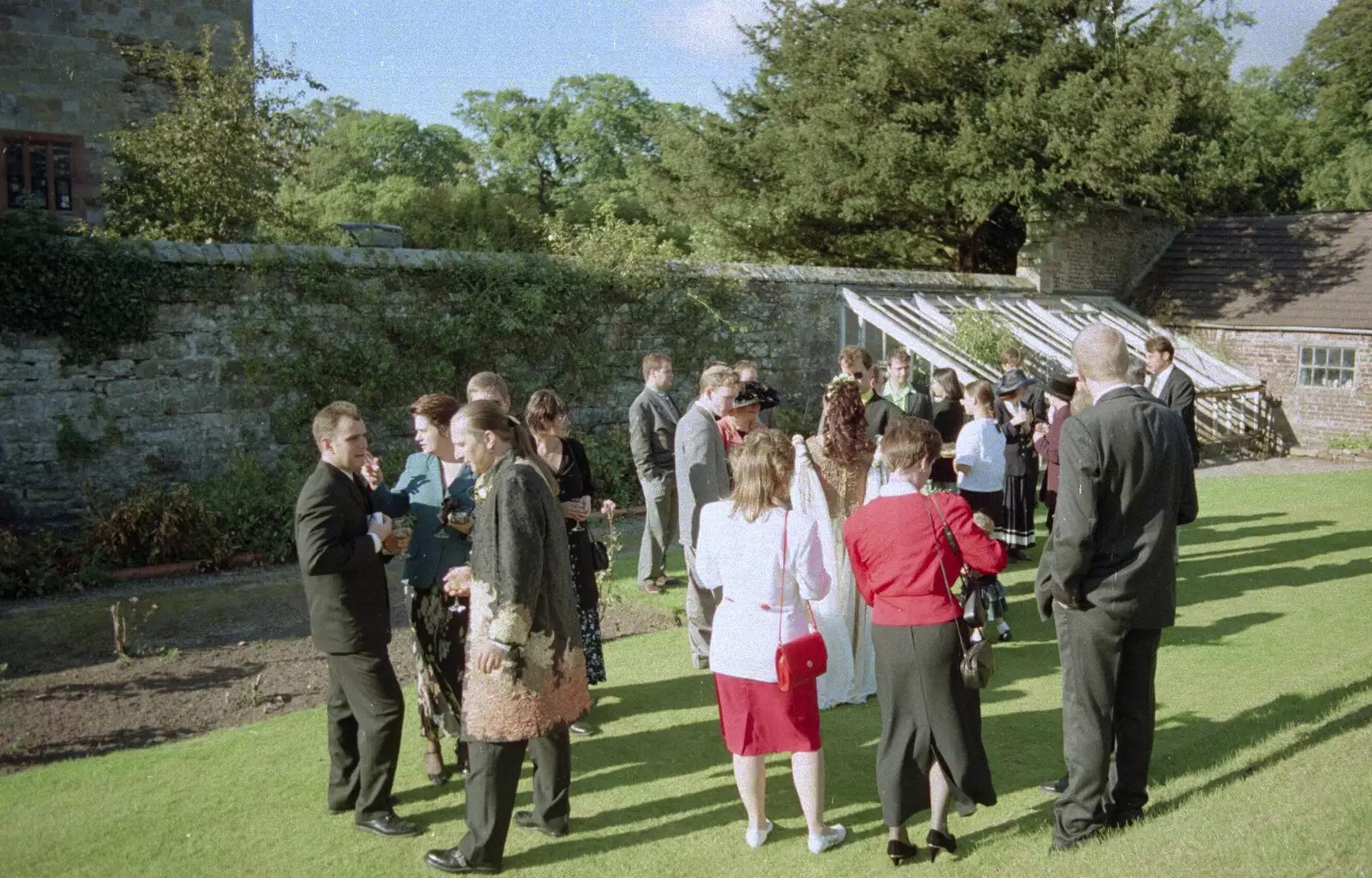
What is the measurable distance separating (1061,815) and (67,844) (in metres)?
4.31

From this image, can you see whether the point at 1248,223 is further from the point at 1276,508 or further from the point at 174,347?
the point at 174,347

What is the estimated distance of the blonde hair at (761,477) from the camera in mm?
4594

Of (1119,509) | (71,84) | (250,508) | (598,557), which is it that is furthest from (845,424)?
(71,84)

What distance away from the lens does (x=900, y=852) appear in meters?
4.56

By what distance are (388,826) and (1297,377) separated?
21.2 m

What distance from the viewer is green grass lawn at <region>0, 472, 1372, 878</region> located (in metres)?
4.36

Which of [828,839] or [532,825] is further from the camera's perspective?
[532,825]

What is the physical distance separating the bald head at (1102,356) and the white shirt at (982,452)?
10.1 ft

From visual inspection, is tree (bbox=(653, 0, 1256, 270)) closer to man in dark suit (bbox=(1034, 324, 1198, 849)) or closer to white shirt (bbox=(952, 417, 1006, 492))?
white shirt (bbox=(952, 417, 1006, 492))

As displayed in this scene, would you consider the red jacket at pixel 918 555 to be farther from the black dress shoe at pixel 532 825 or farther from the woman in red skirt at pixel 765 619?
the black dress shoe at pixel 532 825

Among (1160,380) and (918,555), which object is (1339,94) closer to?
(1160,380)

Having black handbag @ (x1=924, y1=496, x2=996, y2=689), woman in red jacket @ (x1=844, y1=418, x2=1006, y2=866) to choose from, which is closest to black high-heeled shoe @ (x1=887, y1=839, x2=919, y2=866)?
woman in red jacket @ (x1=844, y1=418, x2=1006, y2=866)

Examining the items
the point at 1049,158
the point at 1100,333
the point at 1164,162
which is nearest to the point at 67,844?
the point at 1100,333

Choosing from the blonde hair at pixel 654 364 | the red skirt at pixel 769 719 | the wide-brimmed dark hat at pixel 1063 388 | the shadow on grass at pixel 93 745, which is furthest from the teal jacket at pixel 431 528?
the wide-brimmed dark hat at pixel 1063 388
